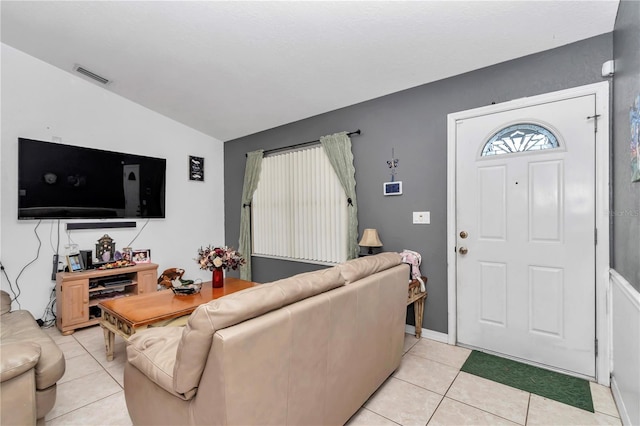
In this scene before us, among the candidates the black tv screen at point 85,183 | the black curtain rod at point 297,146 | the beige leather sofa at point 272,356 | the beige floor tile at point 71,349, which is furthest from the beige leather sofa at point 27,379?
the black curtain rod at point 297,146

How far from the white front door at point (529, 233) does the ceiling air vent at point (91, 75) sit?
3.99 metres

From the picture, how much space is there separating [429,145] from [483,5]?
120 centimetres

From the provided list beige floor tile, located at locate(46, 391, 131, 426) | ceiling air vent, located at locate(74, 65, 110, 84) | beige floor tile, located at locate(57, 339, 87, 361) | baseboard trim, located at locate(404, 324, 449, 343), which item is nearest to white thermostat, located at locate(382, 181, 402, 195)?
baseboard trim, located at locate(404, 324, 449, 343)

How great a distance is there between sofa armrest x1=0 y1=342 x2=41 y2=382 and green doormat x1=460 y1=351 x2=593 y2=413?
2.74 metres

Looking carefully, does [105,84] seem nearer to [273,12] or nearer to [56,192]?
[56,192]

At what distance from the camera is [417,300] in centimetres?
286

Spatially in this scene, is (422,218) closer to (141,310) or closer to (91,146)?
(141,310)

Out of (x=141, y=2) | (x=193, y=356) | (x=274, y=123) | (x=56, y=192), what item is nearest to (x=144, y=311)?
(x=193, y=356)

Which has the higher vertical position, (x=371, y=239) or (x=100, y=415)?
(x=371, y=239)

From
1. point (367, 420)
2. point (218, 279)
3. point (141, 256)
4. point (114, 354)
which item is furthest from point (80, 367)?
point (367, 420)

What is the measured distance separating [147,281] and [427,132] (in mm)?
3687

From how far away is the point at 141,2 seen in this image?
2334 mm

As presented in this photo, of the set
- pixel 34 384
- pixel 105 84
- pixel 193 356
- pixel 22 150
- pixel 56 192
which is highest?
pixel 105 84

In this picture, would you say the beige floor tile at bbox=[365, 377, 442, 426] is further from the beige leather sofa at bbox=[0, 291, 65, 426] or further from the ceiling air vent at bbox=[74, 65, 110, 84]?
the ceiling air vent at bbox=[74, 65, 110, 84]
